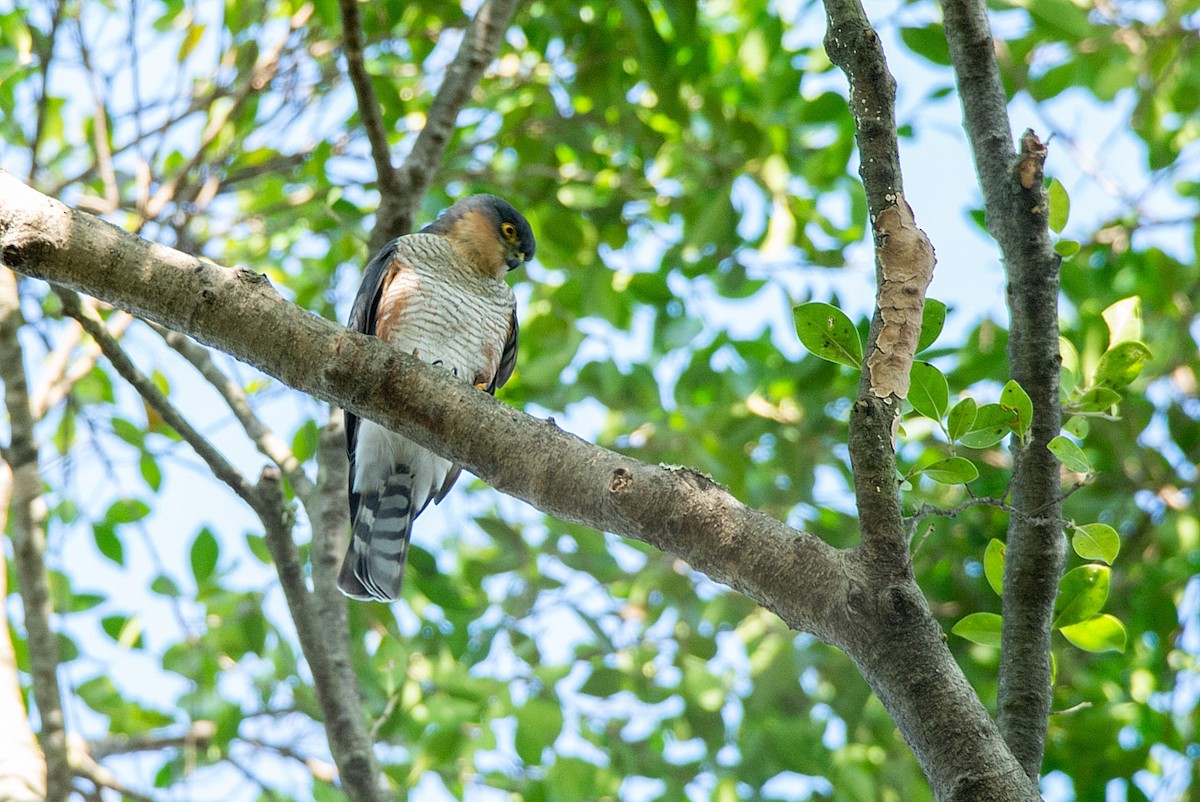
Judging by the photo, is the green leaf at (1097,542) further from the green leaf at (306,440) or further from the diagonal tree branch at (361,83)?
the green leaf at (306,440)

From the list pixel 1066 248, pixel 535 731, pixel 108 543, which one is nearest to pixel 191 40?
pixel 108 543

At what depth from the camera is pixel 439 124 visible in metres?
3.69

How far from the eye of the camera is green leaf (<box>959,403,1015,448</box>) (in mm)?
1918

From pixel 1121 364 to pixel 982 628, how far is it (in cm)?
60

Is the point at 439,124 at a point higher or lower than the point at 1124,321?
higher

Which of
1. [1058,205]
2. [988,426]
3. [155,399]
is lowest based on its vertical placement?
[988,426]

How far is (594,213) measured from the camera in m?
4.77

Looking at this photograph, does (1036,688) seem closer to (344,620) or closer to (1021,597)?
(1021,597)

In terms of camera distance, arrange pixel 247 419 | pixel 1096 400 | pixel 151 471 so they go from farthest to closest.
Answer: pixel 151 471 → pixel 247 419 → pixel 1096 400

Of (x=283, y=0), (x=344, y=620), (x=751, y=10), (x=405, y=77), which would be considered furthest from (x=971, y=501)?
(x=283, y=0)

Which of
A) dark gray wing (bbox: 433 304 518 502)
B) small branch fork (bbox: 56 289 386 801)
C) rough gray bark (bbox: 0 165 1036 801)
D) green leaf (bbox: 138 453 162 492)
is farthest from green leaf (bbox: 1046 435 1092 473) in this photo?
green leaf (bbox: 138 453 162 492)

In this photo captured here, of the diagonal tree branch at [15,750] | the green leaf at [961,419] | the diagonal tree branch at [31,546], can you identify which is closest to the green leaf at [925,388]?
the green leaf at [961,419]

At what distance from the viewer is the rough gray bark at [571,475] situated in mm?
1637

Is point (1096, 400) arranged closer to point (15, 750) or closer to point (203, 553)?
point (15, 750)
